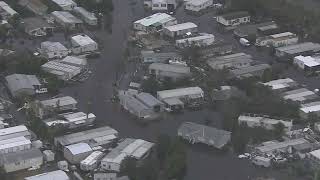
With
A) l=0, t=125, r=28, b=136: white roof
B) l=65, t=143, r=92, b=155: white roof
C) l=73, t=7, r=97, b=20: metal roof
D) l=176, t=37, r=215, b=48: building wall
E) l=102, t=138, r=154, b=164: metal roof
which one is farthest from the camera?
l=73, t=7, r=97, b=20: metal roof

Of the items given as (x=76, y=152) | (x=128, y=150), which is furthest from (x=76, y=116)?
(x=128, y=150)

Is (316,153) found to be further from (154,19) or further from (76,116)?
(154,19)

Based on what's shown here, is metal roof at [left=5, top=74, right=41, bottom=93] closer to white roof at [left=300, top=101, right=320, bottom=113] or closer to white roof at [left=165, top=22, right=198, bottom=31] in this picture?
white roof at [left=165, top=22, right=198, bottom=31]

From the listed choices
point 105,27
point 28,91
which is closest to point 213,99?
point 28,91

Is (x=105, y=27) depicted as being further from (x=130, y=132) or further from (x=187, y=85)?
(x=130, y=132)

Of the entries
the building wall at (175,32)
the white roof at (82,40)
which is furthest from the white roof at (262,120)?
the white roof at (82,40)

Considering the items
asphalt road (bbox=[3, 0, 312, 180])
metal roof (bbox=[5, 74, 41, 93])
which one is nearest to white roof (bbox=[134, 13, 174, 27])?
asphalt road (bbox=[3, 0, 312, 180])
